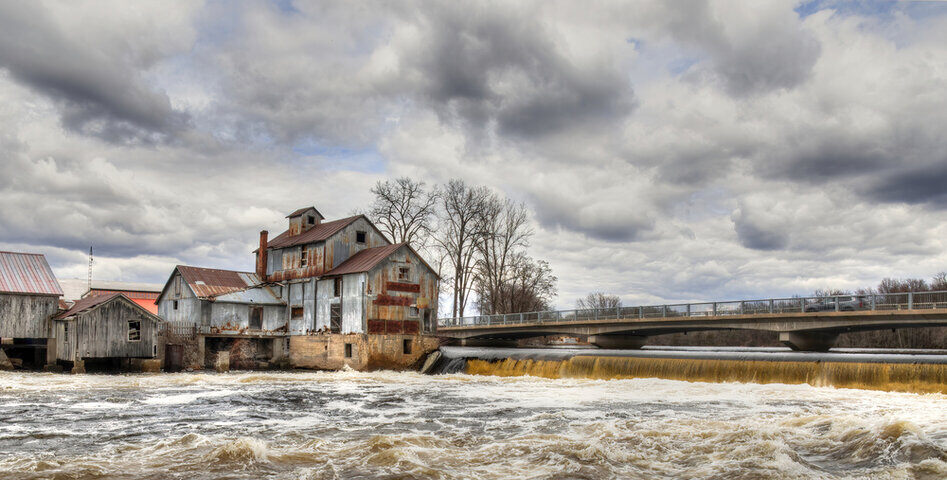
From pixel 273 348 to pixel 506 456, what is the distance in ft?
108

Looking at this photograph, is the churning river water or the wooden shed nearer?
the churning river water

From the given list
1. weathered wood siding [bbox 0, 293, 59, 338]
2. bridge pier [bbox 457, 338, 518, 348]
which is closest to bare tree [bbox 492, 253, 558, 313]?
bridge pier [bbox 457, 338, 518, 348]

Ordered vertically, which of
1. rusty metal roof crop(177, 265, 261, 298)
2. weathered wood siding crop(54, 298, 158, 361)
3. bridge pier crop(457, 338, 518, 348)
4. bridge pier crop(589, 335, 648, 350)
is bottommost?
bridge pier crop(457, 338, 518, 348)

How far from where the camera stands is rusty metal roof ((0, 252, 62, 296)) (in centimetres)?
3503

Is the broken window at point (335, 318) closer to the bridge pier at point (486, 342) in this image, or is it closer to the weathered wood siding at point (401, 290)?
the weathered wood siding at point (401, 290)

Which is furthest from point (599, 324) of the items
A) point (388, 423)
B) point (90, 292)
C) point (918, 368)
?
point (90, 292)

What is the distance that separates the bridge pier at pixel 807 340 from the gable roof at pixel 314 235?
25823mm

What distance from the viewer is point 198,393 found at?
24.3m

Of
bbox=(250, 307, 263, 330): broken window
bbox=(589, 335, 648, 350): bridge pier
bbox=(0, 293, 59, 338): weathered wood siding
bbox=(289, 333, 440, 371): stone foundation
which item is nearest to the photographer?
bbox=(0, 293, 59, 338): weathered wood siding

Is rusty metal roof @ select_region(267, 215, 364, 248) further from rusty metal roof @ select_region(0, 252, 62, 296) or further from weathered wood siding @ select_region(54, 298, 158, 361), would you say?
rusty metal roof @ select_region(0, 252, 62, 296)

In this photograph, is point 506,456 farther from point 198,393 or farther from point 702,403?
point 198,393

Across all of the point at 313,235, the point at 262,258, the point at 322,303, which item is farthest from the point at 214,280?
the point at 322,303

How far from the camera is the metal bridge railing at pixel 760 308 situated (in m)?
29.4

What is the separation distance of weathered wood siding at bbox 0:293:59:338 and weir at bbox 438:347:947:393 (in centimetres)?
2294
